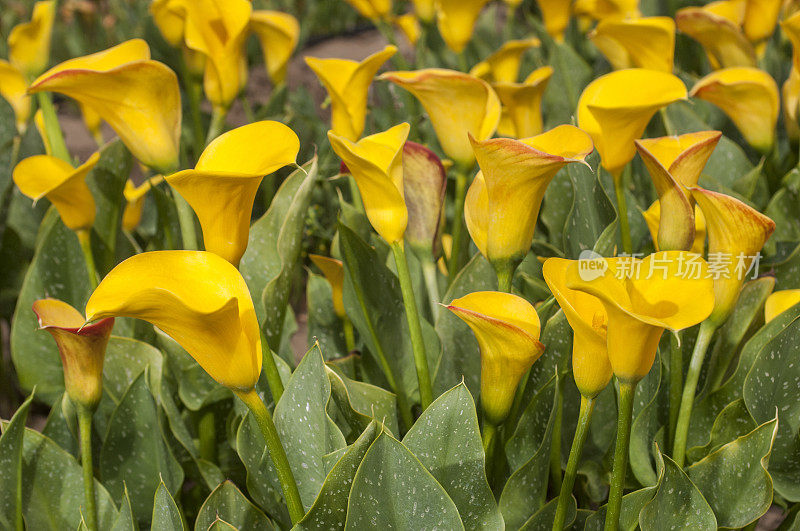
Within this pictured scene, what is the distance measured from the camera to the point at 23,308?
0.89 m

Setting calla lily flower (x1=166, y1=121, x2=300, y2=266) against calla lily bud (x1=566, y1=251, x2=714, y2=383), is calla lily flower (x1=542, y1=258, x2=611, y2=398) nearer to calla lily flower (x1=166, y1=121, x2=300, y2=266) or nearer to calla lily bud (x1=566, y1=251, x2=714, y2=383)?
calla lily bud (x1=566, y1=251, x2=714, y2=383)

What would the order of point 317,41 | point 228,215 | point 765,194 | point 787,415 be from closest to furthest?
point 228,215
point 787,415
point 765,194
point 317,41

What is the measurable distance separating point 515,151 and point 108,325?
30 cm

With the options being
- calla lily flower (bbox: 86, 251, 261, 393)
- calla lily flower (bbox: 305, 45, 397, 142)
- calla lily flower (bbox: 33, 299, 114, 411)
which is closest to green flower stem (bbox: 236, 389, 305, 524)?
calla lily flower (bbox: 86, 251, 261, 393)

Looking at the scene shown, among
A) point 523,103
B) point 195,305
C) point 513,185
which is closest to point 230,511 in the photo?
point 195,305

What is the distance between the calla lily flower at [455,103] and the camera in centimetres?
65

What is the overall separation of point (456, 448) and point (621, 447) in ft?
0.36

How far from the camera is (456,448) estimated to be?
0.54m

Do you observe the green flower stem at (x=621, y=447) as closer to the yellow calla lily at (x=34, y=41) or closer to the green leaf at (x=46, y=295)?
the green leaf at (x=46, y=295)

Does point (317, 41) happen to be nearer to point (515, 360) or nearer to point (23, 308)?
point (23, 308)

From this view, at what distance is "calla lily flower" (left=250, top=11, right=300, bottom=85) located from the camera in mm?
1072

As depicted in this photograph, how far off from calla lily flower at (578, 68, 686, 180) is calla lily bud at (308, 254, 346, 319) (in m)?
0.27

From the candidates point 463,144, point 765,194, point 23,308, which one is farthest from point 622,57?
point 23,308

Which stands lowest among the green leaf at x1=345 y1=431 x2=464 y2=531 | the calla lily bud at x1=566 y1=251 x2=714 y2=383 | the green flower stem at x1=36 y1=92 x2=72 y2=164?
the green leaf at x1=345 y1=431 x2=464 y2=531
